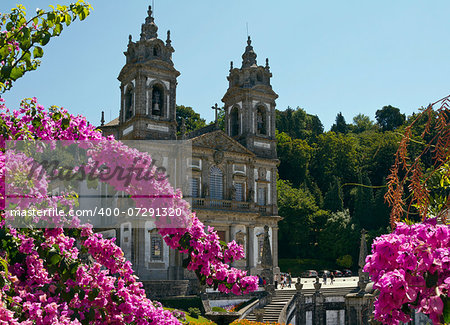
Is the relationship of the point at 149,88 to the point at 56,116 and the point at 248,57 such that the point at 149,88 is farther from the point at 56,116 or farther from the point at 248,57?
the point at 56,116

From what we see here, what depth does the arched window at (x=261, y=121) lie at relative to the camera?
40250 mm

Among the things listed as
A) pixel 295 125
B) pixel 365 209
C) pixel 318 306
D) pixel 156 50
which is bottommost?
pixel 318 306

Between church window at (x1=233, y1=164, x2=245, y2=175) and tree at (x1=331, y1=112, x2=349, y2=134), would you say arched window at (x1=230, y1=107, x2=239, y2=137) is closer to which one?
church window at (x1=233, y1=164, x2=245, y2=175)

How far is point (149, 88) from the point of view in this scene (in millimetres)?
34812

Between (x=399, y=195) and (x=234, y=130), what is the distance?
122 feet

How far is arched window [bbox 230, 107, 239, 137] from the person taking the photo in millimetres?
40562

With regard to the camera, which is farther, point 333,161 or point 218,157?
point 333,161

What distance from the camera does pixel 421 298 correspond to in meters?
3.71

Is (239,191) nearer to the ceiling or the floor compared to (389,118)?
nearer to the floor

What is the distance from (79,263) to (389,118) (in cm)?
8213

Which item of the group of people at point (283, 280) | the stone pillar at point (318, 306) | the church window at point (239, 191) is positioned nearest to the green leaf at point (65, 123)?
the stone pillar at point (318, 306)

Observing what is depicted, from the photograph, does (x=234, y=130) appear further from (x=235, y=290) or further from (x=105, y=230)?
(x=235, y=290)

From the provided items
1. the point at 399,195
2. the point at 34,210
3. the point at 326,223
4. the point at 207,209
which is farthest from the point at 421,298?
the point at 326,223
